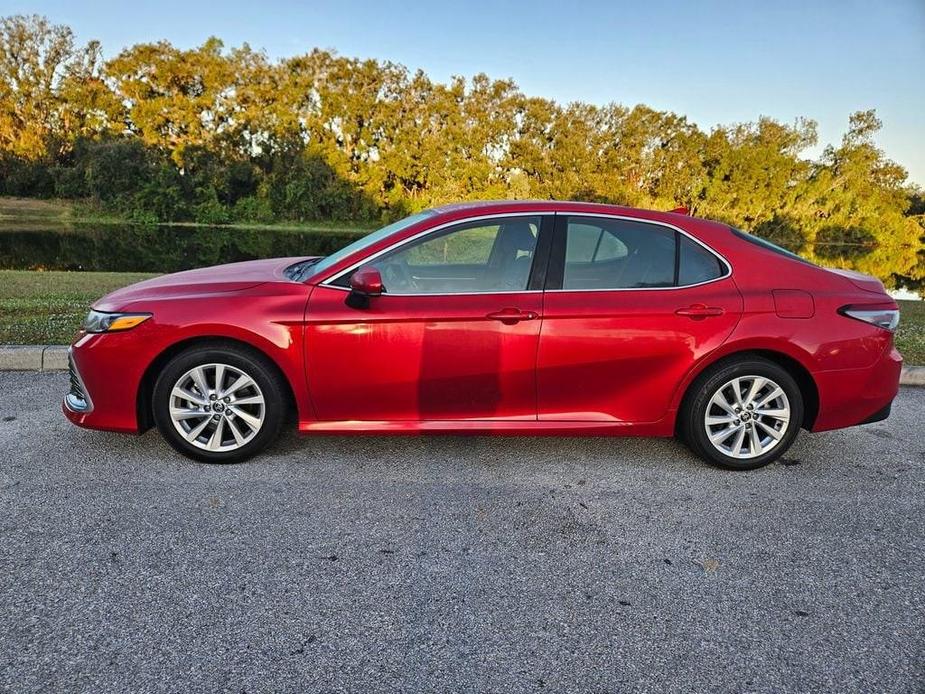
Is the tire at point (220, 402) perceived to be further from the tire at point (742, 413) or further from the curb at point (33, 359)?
the curb at point (33, 359)

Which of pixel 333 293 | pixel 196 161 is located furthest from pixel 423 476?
pixel 196 161

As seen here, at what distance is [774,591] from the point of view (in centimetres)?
258

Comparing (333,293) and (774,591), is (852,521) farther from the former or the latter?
(333,293)

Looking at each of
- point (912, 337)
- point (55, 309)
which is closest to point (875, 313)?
Answer: point (912, 337)

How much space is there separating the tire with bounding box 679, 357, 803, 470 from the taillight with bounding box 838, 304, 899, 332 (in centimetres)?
52

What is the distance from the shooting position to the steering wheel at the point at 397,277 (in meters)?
3.61

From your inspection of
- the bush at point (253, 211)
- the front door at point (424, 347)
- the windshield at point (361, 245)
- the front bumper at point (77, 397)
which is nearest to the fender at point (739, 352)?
the front door at point (424, 347)

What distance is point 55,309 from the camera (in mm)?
7836

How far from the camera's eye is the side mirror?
3406 mm

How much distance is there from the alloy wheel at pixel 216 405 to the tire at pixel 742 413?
258cm

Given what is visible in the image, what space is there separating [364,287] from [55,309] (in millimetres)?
6373

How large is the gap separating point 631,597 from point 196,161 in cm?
5599

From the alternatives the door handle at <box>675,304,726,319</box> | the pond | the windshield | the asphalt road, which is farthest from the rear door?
the pond

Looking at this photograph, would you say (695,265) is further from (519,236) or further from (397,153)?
(397,153)
